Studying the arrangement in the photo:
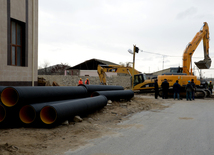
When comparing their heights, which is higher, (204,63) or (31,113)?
(204,63)

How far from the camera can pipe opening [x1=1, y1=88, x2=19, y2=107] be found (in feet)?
22.7

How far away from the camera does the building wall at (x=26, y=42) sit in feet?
39.3

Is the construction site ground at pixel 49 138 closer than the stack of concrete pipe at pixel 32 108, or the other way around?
the construction site ground at pixel 49 138

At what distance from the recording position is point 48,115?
7160 millimetres

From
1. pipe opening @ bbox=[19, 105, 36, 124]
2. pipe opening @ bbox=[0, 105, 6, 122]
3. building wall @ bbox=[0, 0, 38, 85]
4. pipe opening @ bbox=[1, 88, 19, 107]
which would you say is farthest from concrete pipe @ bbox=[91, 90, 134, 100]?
pipe opening @ bbox=[0, 105, 6, 122]

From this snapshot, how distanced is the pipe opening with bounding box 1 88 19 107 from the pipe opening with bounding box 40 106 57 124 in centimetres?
97

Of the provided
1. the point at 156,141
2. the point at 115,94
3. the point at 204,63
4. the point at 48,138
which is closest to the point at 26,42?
the point at 115,94

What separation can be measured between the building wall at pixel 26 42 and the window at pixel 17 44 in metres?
0.26

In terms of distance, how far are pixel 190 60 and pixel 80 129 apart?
18.8 metres

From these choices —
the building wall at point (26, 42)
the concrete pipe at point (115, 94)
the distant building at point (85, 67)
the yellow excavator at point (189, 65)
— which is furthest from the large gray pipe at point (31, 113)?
the distant building at point (85, 67)

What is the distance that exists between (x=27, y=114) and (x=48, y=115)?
2.30 ft

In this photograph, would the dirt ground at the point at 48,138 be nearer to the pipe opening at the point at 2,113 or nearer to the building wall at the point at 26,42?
the pipe opening at the point at 2,113

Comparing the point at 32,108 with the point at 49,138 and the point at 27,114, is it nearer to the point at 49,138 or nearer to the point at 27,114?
the point at 27,114

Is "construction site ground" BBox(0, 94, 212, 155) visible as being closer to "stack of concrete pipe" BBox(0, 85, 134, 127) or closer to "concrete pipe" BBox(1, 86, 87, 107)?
"stack of concrete pipe" BBox(0, 85, 134, 127)
